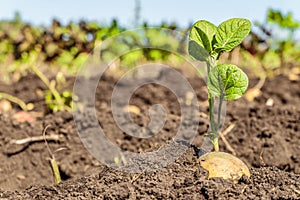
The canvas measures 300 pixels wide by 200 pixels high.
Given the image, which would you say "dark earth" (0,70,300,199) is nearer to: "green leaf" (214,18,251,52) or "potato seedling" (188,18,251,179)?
"potato seedling" (188,18,251,179)

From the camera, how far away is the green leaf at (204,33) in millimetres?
2043

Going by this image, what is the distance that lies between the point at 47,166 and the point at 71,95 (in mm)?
895

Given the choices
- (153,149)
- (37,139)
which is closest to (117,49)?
(37,139)

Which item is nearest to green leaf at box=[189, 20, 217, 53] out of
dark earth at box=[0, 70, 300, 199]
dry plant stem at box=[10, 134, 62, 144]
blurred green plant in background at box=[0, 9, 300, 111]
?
dark earth at box=[0, 70, 300, 199]

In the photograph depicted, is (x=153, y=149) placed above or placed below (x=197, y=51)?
below

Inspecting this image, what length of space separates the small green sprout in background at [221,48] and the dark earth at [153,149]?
270mm

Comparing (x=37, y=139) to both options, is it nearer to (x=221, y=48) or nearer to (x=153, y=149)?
(x=153, y=149)

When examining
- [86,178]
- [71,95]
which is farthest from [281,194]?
[71,95]

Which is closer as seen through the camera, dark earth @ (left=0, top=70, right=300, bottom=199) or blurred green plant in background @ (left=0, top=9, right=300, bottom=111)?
dark earth @ (left=0, top=70, right=300, bottom=199)

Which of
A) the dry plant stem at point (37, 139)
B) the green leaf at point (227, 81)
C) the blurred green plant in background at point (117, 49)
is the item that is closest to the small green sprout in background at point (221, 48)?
the green leaf at point (227, 81)

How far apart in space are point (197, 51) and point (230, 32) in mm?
138

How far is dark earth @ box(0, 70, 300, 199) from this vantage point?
1.93 meters

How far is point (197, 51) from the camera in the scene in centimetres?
206

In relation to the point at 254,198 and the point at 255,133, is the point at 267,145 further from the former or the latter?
the point at 254,198
